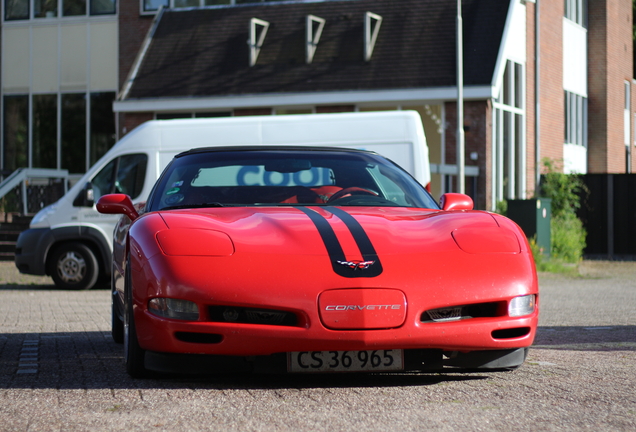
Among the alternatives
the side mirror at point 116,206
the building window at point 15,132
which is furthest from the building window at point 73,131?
the side mirror at point 116,206

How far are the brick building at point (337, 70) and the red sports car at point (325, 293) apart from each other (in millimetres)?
18139

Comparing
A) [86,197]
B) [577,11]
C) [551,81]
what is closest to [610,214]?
[551,81]

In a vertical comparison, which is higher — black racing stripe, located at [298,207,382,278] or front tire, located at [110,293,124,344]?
black racing stripe, located at [298,207,382,278]

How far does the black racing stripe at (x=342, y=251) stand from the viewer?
15.6ft

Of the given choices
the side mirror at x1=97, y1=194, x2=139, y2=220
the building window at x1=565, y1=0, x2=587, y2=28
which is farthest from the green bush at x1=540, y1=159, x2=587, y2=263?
the side mirror at x1=97, y1=194, x2=139, y2=220

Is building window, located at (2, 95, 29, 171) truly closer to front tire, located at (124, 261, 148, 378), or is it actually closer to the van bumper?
the van bumper

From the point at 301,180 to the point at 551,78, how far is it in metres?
25.5

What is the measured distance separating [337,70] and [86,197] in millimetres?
12767

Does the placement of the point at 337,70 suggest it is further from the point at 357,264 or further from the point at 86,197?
the point at 357,264

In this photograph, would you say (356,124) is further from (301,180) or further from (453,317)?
(453,317)

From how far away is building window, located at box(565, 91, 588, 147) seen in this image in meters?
32.4

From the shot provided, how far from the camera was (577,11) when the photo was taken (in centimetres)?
3388

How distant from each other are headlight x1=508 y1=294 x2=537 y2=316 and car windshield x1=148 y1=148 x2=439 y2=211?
4.16ft

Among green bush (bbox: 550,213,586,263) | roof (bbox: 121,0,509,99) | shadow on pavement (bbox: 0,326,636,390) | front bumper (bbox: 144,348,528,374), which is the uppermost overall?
roof (bbox: 121,0,509,99)
